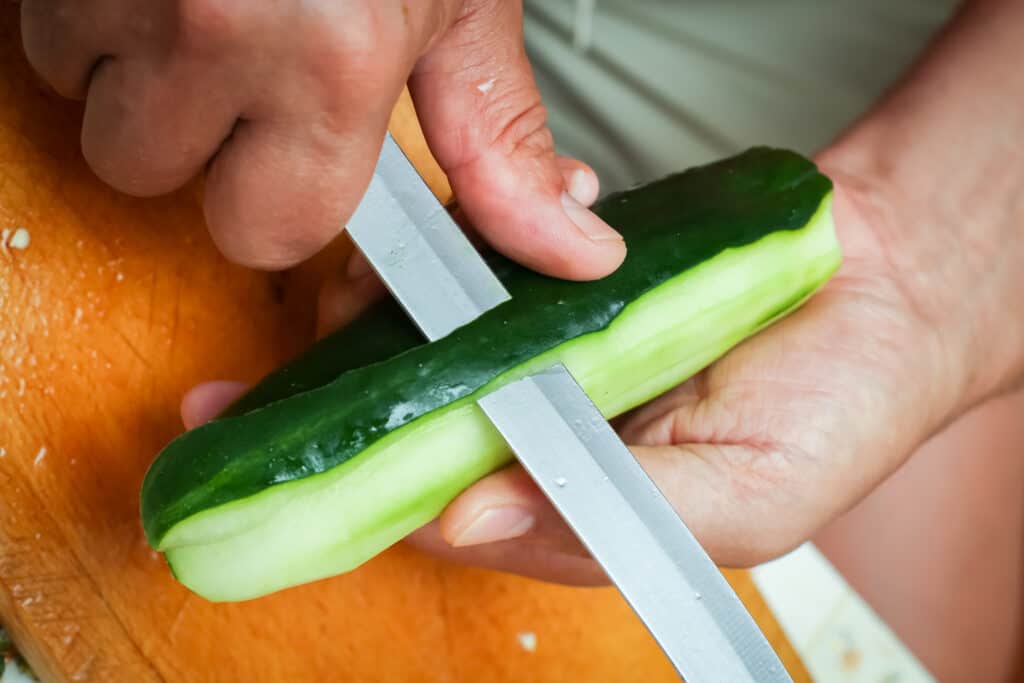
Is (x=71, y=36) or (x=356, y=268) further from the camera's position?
(x=356, y=268)

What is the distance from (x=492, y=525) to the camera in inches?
42.4

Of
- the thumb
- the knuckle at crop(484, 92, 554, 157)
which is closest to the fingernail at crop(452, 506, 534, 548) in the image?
the thumb

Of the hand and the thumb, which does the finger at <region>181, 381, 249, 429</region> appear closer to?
the hand

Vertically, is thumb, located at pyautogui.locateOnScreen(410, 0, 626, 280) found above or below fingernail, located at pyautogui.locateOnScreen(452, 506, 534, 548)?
above

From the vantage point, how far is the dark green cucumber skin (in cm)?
93

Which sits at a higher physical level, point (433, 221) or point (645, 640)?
point (433, 221)

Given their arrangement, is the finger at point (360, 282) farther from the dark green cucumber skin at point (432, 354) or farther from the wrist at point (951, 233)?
the wrist at point (951, 233)

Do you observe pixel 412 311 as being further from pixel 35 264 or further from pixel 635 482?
pixel 35 264

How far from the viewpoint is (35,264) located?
117cm

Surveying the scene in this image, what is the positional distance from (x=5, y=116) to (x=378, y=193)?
1.62 ft

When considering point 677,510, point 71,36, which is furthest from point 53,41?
point 677,510

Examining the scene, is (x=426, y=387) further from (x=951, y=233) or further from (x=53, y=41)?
(x=951, y=233)

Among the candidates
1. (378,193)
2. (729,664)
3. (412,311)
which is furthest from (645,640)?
(378,193)

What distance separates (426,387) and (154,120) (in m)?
0.37
